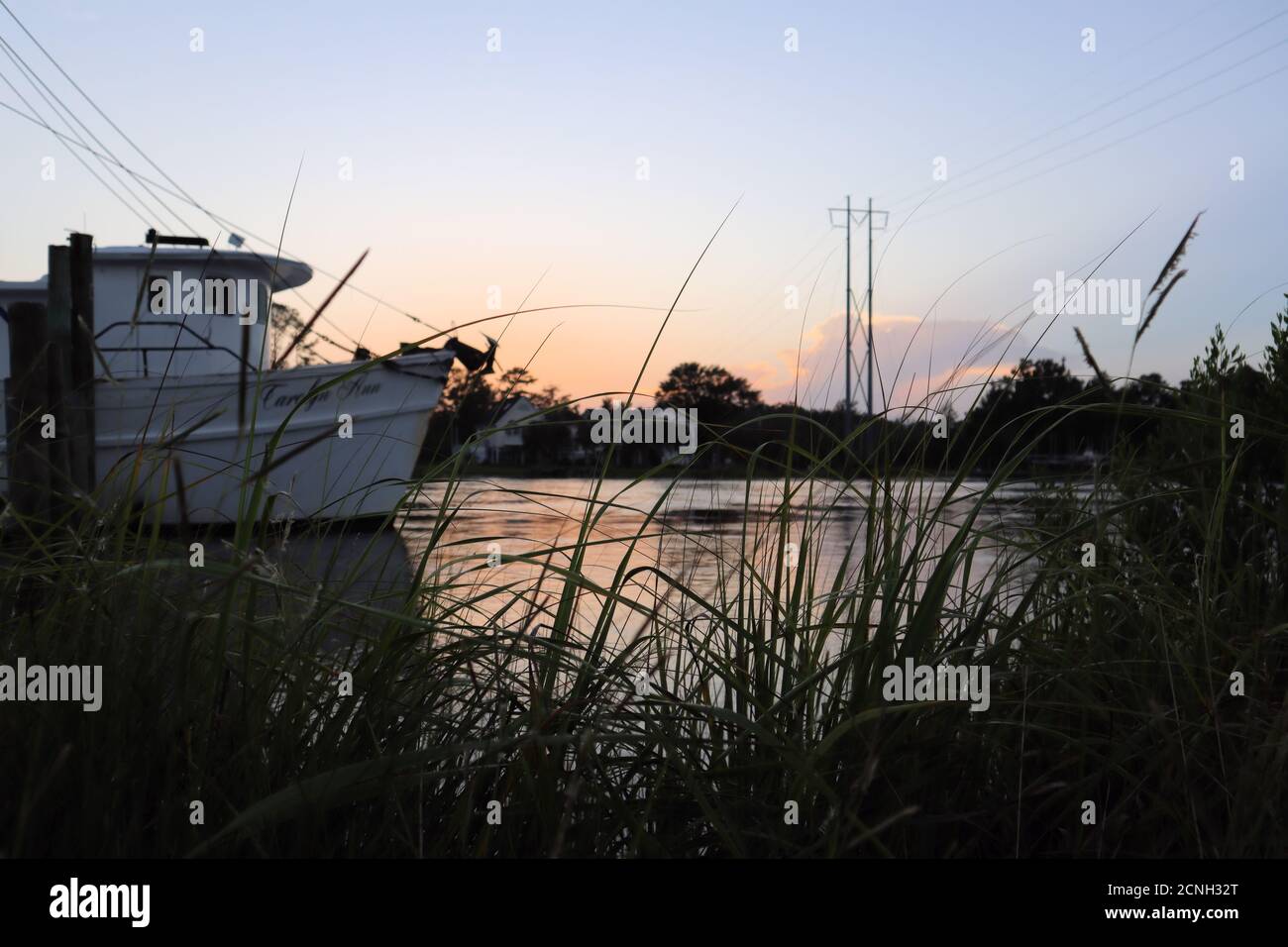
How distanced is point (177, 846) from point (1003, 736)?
4.58 ft

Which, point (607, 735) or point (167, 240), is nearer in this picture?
point (607, 735)

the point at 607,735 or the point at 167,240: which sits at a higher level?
the point at 167,240

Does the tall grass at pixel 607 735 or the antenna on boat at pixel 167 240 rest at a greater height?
the antenna on boat at pixel 167 240

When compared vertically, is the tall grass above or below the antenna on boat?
below

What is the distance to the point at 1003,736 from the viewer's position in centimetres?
182

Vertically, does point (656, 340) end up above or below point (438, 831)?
above
